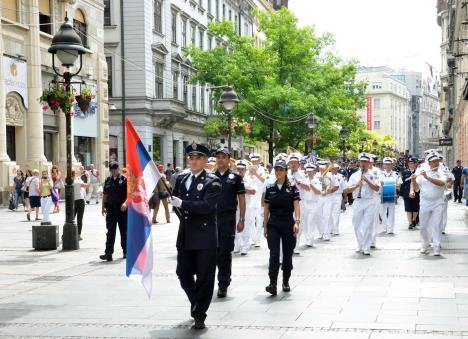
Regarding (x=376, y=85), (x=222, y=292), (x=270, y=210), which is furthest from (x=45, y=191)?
(x=376, y=85)

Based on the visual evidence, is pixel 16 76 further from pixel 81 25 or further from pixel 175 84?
pixel 175 84

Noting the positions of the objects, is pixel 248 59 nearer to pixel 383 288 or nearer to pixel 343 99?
pixel 343 99

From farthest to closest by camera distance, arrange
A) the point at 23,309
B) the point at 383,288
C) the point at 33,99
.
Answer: the point at 33,99
the point at 383,288
the point at 23,309

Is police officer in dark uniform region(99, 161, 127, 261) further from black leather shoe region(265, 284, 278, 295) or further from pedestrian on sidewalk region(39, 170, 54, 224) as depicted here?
pedestrian on sidewalk region(39, 170, 54, 224)

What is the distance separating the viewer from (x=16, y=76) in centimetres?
3212

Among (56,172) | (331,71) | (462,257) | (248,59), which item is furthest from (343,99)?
(462,257)

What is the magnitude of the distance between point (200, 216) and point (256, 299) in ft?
6.97

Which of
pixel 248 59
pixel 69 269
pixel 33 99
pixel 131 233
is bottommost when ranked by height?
pixel 69 269

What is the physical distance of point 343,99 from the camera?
47281 mm

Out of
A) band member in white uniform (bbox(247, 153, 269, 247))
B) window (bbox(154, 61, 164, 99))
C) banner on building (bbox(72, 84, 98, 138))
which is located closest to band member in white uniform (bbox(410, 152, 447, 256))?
band member in white uniform (bbox(247, 153, 269, 247))

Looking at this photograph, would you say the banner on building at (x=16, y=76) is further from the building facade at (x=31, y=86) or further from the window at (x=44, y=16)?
the window at (x=44, y=16)

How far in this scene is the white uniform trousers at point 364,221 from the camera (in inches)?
548

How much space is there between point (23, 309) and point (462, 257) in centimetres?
781

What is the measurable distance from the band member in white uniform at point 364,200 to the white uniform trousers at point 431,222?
0.93 metres
